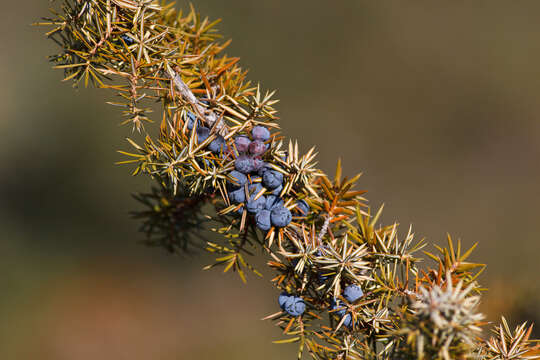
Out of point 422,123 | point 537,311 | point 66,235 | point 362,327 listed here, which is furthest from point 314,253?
point 422,123

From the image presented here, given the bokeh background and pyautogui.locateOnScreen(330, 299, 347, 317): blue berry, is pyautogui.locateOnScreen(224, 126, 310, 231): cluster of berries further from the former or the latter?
the bokeh background

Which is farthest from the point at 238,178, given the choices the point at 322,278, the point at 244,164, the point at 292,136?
the point at 292,136

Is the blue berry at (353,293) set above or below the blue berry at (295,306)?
above

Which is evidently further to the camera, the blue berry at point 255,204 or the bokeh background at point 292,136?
the bokeh background at point 292,136

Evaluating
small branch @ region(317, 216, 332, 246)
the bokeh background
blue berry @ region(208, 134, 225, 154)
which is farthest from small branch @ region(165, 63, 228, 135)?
the bokeh background

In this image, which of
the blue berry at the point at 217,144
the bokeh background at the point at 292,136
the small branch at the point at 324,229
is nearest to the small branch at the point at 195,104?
the blue berry at the point at 217,144

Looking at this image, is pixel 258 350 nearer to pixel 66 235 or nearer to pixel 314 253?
pixel 66 235

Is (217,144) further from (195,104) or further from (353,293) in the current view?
(353,293)

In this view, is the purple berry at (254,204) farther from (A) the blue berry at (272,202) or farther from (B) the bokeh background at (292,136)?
(B) the bokeh background at (292,136)

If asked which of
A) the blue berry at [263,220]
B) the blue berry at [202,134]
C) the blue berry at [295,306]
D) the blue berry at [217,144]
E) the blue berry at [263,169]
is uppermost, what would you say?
the blue berry at [202,134]
